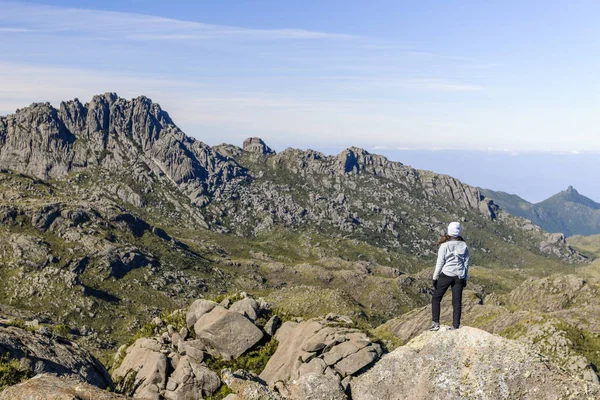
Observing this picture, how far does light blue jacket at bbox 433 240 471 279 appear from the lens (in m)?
21.9

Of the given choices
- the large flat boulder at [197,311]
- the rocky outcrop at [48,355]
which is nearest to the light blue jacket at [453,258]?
the rocky outcrop at [48,355]

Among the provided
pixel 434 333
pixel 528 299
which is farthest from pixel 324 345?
pixel 528 299

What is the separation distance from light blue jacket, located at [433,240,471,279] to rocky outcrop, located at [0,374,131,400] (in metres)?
16.8

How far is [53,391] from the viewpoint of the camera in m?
17.5

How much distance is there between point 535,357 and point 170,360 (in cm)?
3298

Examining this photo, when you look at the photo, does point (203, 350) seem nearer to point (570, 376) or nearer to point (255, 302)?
point (255, 302)

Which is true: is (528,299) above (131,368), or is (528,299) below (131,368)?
below

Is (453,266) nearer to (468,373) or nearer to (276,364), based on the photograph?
(468,373)

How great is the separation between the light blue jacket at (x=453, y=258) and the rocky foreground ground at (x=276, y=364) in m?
3.24

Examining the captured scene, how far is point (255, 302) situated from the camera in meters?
51.6

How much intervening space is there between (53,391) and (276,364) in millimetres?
25754

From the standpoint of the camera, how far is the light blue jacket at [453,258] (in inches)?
861

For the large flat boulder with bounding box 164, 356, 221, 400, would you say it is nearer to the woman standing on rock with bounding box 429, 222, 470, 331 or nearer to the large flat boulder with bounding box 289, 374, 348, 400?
the large flat boulder with bounding box 289, 374, 348, 400

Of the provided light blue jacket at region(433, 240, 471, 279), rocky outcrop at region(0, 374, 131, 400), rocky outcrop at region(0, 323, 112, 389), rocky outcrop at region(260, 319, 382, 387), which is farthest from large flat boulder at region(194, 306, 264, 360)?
light blue jacket at region(433, 240, 471, 279)
